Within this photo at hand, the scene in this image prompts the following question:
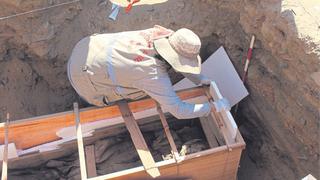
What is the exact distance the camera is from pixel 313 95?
10.6ft

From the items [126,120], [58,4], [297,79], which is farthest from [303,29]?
[58,4]

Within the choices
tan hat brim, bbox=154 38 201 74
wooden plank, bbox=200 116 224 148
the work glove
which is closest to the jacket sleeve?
tan hat brim, bbox=154 38 201 74

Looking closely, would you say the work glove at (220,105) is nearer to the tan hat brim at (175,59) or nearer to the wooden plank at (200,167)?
the wooden plank at (200,167)

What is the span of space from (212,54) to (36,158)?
83.7 inches

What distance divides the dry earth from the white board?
9cm

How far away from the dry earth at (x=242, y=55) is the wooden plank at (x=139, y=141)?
108 centimetres

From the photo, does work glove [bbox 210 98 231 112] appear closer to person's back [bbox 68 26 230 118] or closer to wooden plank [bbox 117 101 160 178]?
person's back [bbox 68 26 230 118]

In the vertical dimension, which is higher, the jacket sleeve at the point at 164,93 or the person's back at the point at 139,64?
the person's back at the point at 139,64

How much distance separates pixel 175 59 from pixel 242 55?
1239 millimetres

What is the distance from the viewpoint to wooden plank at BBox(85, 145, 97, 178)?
364 cm

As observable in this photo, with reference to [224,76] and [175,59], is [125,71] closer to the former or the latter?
[175,59]

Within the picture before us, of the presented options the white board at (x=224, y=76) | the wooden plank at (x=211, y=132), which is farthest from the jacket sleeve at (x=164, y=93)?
the white board at (x=224, y=76)

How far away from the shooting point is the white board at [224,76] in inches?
161

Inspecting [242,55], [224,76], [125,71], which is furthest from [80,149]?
[242,55]
